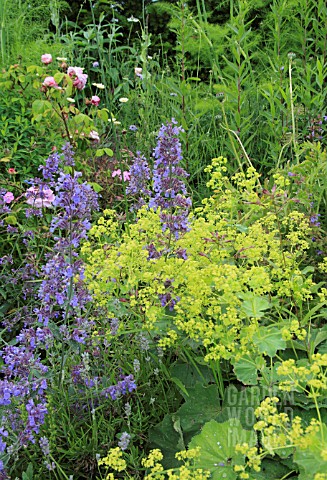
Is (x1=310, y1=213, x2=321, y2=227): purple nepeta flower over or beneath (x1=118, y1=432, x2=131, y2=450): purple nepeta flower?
over

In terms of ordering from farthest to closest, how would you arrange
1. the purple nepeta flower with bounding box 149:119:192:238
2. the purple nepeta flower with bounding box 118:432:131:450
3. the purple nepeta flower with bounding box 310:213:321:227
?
1. the purple nepeta flower with bounding box 310:213:321:227
2. the purple nepeta flower with bounding box 149:119:192:238
3. the purple nepeta flower with bounding box 118:432:131:450

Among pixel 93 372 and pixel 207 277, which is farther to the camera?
pixel 93 372

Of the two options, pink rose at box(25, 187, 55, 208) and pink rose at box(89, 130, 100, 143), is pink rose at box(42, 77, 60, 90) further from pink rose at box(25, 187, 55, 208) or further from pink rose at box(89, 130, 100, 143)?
pink rose at box(25, 187, 55, 208)

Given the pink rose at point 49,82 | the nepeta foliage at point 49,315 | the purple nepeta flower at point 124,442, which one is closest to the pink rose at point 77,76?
the pink rose at point 49,82

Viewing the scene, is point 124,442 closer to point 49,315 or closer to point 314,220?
point 49,315

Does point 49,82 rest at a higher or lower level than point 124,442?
higher

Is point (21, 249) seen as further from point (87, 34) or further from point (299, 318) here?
point (87, 34)

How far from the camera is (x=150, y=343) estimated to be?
85.3 inches

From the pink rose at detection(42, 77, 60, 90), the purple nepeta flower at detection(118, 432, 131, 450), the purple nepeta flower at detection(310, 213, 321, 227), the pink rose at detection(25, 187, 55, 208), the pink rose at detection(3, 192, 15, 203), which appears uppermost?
the pink rose at detection(42, 77, 60, 90)

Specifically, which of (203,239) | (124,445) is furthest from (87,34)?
(124,445)

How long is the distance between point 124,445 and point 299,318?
79 centimetres

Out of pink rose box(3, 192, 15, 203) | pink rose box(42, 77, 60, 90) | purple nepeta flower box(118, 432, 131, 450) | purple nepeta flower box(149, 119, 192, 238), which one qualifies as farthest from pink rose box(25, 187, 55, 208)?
purple nepeta flower box(118, 432, 131, 450)

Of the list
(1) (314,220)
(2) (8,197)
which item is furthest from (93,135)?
(1) (314,220)

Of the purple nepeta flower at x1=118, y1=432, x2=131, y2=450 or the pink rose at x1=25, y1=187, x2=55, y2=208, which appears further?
the pink rose at x1=25, y1=187, x2=55, y2=208
